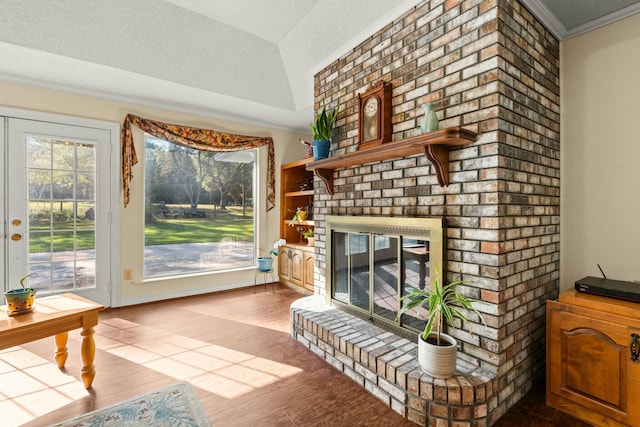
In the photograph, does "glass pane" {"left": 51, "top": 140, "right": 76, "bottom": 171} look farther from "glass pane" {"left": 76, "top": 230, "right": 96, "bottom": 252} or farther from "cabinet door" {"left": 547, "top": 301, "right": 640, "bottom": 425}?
"cabinet door" {"left": 547, "top": 301, "right": 640, "bottom": 425}

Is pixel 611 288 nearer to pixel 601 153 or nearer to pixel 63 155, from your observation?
pixel 601 153

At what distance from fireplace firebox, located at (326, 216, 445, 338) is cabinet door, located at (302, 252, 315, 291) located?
1.26 meters

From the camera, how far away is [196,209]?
13.9 feet

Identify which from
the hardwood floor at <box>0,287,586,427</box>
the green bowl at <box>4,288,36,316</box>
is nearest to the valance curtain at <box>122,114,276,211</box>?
the hardwood floor at <box>0,287,586,427</box>

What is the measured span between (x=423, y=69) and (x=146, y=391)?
277 centimetres

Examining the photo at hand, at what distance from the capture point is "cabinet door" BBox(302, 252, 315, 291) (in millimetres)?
4130

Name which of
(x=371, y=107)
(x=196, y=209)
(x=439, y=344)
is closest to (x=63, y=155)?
(x=196, y=209)

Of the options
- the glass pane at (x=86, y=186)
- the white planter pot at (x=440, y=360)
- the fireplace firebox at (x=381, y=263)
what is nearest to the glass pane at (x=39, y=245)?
the glass pane at (x=86, y=186)

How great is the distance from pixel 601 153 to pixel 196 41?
136 inches

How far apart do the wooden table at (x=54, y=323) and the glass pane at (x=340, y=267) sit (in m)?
1.79

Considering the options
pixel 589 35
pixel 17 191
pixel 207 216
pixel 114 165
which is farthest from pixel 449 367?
pixel 17 191

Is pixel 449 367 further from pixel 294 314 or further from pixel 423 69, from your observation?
pixel 423 69

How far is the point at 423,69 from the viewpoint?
2.10 metres

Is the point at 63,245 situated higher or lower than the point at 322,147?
lower
